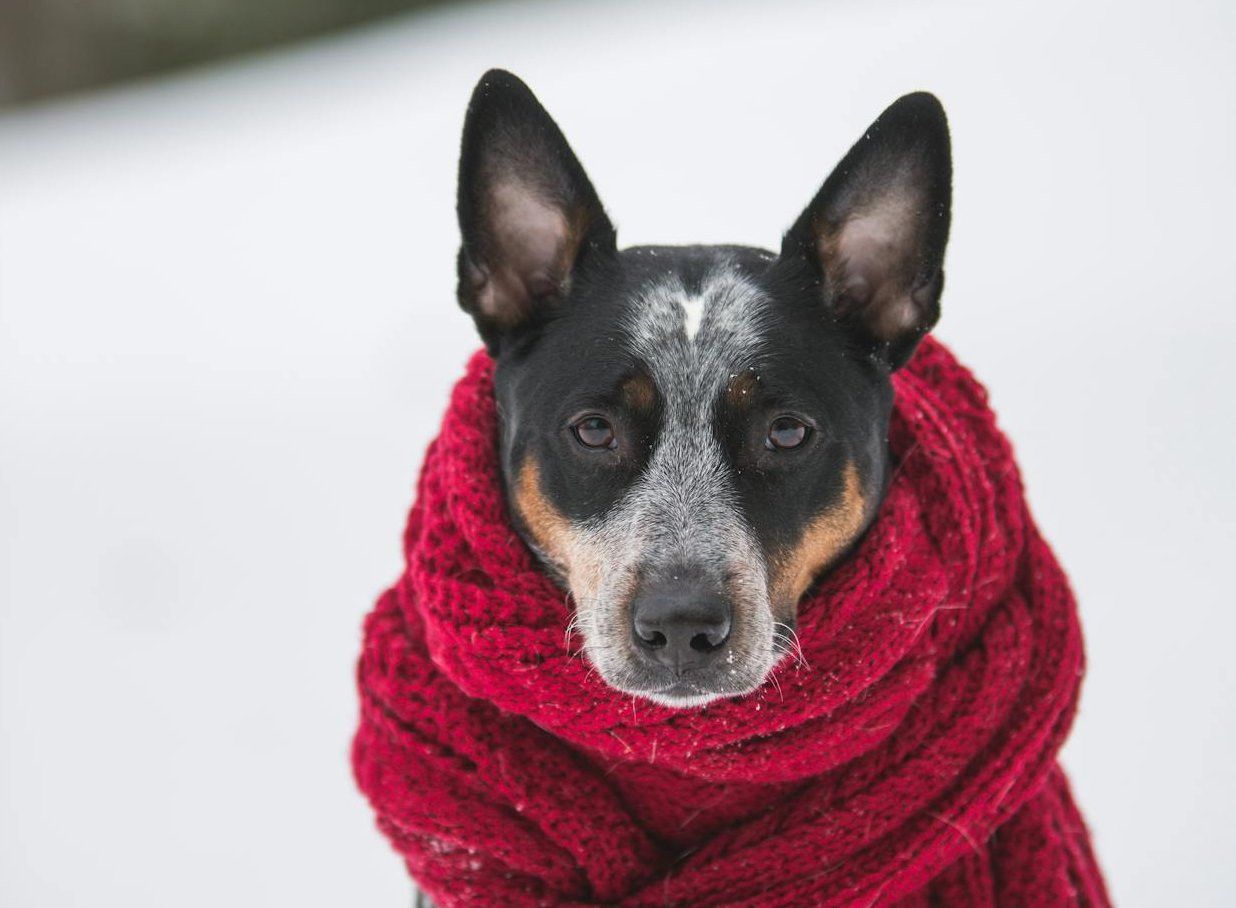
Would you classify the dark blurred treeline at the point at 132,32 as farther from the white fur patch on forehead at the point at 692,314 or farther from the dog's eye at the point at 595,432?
the dog's eye at the point at 595,432

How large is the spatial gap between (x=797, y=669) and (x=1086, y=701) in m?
1.72

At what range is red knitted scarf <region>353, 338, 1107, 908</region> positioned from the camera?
2.41 metres

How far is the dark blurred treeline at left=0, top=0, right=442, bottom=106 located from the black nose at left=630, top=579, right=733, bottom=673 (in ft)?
35.1

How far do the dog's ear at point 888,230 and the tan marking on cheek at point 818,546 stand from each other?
32 centimetres

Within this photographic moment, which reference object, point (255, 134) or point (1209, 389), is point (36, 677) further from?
point (255, 134)

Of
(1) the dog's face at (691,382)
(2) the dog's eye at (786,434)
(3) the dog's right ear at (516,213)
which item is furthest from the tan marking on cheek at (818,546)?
(3) the dog's right ear at (516,213)

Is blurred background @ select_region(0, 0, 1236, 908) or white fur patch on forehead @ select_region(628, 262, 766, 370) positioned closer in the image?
white fur patch on forehead @ select_region(628, 262, 766, 370)

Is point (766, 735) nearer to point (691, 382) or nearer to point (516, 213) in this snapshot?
point (691, 382)

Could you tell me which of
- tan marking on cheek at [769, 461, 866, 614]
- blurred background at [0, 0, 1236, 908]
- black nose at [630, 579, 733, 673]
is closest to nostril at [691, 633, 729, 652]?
black nose at [630, 579, 733, 673]

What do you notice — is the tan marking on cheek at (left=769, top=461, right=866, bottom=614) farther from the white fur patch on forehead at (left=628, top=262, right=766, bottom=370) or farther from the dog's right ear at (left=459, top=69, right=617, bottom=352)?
the dog's right ear at (left=459, top=69, right=617, bottom=352)

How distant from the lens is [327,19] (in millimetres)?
12008

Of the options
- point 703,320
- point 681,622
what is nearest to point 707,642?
point 681,622

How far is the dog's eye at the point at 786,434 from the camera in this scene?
2398 millimetres

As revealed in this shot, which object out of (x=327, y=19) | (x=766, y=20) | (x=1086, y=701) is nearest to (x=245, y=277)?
(x=766, y=20)
